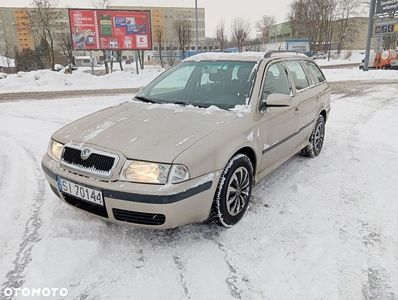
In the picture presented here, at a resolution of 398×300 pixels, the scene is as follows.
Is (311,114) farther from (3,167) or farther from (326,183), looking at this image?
(3,167)

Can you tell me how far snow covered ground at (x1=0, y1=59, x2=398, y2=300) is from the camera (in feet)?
7.35

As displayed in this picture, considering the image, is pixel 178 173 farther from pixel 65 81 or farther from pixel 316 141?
pixel 65 81

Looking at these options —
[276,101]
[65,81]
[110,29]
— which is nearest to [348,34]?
[110,29]

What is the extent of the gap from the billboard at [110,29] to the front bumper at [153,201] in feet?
67.2

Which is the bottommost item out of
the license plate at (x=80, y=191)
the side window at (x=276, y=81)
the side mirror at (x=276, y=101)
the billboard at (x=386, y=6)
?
the license plate at (x=80, y=191)

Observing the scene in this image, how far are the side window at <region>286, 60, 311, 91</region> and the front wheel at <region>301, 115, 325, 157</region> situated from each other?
0.77 metres

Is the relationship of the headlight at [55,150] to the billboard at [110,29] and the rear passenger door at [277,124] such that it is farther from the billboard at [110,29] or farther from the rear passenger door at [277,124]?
the billboard at [110,29]

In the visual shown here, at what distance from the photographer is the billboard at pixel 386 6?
864 inches

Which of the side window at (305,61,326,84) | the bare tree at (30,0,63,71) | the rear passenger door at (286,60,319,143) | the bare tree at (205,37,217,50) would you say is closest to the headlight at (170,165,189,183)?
the rear passenger door at (286,60,319,143)

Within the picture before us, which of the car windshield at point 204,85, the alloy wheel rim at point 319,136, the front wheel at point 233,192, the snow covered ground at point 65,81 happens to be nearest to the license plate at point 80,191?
the front wheel at point 233,192

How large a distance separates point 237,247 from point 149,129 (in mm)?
1296

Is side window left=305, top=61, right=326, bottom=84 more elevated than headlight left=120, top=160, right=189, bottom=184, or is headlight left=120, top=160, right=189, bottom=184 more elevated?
side window left=305, top=61, right=326, bottom=84

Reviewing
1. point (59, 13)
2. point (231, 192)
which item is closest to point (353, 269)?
point (231, 192)

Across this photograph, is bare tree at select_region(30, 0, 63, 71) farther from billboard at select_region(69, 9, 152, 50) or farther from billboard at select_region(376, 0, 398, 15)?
billboard at select_region(376, 0, 398, 15)
